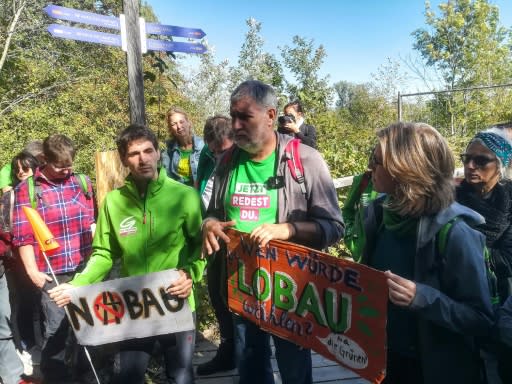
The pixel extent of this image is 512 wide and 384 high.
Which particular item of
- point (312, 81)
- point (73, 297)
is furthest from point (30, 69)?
point (73, 297)

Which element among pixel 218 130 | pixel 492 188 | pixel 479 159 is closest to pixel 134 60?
pixel 218 130

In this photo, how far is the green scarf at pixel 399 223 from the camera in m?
1.59

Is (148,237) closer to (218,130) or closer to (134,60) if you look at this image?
(218,130)

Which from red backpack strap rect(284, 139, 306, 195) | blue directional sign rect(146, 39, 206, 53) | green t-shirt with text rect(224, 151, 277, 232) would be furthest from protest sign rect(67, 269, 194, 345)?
blue directional sign rect(146, 39, 206, 53)

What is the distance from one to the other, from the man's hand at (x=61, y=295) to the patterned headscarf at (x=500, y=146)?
2.57 metres

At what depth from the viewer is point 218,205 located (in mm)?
2293

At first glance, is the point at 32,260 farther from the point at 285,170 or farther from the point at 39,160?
the point at 285,170

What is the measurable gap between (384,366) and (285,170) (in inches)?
39.0

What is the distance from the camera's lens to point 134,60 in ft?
11.9

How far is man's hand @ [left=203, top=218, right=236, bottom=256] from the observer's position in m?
2.07

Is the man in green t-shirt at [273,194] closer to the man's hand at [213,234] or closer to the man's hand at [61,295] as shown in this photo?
the man's hand at [213,234]

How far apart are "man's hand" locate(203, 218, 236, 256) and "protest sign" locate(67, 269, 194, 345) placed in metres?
0.30

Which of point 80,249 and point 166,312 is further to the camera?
point 80,249

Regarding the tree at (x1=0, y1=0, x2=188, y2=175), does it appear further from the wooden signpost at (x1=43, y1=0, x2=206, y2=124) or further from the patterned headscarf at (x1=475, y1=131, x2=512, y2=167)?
the patterned headscarf at (x1=475, y1=131, x2=512, y2=167)
